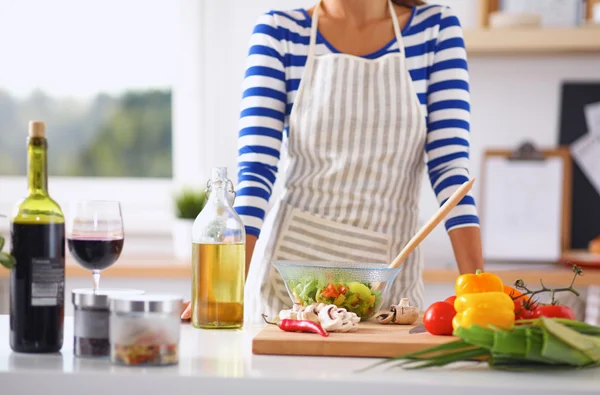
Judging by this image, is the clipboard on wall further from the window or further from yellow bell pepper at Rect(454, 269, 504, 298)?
yellow bell pepper at Rect(454, 269, 504, 298)

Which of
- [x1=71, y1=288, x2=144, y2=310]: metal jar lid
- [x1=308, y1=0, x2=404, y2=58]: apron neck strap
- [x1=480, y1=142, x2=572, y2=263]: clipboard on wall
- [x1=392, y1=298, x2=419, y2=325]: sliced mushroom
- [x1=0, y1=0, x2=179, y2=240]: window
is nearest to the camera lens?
[x1=71, y1=288, x2=144, y2=310]: metal jar lid

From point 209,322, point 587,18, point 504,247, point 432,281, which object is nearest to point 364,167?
point 209,322

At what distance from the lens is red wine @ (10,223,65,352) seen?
3.24 ft

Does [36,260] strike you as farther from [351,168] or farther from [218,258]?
[351,168]

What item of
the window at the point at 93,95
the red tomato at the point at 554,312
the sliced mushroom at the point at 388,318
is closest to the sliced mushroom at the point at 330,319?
the sliced mushroom at the point at 388,318

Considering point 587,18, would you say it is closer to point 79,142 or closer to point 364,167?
point 364,167

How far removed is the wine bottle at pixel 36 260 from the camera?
0.99 meters

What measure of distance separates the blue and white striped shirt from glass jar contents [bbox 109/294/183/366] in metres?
0.60

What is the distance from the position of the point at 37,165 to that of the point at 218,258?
276 mm

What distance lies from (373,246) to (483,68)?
5.01 ft

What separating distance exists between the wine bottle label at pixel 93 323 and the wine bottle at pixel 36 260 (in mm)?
41

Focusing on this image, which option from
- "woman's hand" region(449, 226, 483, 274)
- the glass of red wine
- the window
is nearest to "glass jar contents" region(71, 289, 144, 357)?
the glass of red wine

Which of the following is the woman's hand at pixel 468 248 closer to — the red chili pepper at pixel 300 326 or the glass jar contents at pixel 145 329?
the red chili pepper at pixel 300 326

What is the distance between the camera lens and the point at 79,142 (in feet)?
10.7
